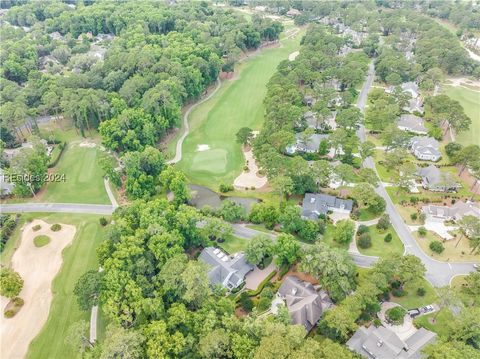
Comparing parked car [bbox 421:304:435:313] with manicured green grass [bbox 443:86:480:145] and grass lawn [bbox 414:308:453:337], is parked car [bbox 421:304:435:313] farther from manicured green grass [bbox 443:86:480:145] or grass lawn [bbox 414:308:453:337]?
manicured green grass [bbox 443:86:480:145]

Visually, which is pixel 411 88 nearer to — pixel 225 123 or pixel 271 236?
pixel 225 123

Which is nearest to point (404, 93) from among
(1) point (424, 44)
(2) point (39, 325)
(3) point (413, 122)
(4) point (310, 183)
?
(3) point (413, 122)

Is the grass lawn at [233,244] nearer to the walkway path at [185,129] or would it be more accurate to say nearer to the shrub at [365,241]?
the shrub at [365,241]

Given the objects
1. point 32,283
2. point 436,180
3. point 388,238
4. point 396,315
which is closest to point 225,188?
point 388,238

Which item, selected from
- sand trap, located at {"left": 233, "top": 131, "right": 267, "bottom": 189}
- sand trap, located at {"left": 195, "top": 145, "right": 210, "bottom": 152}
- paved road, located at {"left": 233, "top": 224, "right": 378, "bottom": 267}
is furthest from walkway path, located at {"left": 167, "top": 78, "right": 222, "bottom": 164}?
paved road, located at {"left": 233, "top": 224, "right": 378, "bottom": 267}

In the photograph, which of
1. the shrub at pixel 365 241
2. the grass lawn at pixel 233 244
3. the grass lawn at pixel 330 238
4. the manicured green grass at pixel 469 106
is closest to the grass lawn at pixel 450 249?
the shrub at pixel 365 241
